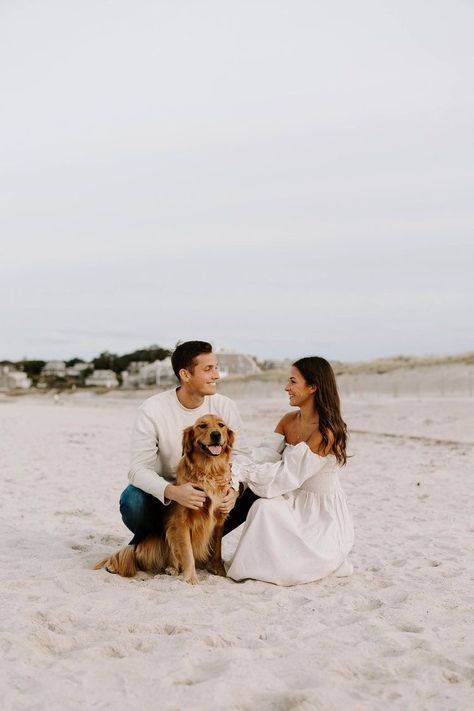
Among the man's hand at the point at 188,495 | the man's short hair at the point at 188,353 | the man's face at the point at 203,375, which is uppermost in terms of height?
the man's short hair at the point at 188,353

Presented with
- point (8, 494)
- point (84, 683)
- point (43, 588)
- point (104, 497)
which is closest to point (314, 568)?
point (43, 588)

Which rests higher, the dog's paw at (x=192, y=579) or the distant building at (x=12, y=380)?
the distant building at (x=12, y=380)

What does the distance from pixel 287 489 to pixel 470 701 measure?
1.96m

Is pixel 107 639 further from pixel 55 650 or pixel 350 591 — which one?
pixel 350 591

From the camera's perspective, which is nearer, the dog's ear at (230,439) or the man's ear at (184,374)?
the dog's ear at (230,439)

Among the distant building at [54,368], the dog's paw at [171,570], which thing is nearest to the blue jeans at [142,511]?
the dog's paw at [171,570]

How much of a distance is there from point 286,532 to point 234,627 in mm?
1056

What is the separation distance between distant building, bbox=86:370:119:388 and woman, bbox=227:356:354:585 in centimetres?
7507

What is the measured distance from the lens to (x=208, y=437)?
4516 millimetres

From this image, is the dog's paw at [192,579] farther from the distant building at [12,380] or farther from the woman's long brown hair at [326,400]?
the distant building at [12,380]

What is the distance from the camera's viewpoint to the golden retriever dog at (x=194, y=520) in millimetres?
4594

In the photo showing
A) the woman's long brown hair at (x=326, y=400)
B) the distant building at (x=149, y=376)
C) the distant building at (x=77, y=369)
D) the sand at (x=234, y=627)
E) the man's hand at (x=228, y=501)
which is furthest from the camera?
the distant building at (x=77, y=369)

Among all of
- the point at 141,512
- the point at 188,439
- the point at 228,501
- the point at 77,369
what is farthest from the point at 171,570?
the point at 77,369

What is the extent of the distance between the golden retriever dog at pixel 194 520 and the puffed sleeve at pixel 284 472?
185 mm
